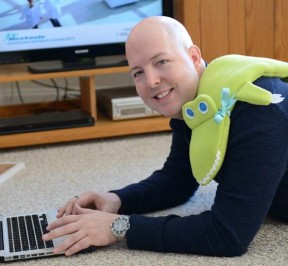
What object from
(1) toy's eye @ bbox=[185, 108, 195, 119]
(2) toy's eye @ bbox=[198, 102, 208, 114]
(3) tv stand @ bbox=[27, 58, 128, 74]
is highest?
(2) toy's eye @ bbox=[198, 102, 208, 114]

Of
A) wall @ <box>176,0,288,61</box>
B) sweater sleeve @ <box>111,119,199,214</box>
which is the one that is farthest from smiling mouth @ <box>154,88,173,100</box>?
wall @ <box>176,0,288,61</box>

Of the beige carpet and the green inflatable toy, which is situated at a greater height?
the green inflatable toy

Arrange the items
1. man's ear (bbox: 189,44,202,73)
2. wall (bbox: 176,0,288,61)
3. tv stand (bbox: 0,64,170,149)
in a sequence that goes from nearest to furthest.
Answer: man's ear (bbox: 189,44,202,73) → tv stand (bbox: 0,64,170,149) → wall (bbox: 176,0,288,61)

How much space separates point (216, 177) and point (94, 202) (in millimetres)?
336

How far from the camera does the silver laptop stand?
1.29m

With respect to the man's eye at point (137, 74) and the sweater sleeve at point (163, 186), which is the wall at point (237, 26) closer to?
the sweater sleeve at point (163, 186)

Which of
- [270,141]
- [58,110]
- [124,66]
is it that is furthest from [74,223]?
[58,110]

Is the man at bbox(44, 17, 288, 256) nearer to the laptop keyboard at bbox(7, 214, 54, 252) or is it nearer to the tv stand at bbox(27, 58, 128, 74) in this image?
the laptop keyboard at bbox(7, 214, 54, 252)

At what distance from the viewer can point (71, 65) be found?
2457 millimetres

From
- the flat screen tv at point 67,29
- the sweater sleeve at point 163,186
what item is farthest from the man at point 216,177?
the flat screen tv at point 67,29

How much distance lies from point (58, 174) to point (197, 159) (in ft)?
2.90

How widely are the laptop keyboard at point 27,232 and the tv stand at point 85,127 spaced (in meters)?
0.93

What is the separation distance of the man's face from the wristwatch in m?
0.25

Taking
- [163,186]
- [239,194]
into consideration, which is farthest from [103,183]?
[239,194]
